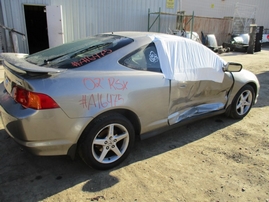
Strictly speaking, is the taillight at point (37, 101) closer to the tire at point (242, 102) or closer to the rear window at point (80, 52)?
the rear window at point (80, 52)

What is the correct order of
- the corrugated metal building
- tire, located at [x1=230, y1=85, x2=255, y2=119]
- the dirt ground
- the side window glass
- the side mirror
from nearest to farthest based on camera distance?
the dirt ground → the side window glass → the side mirror → tire, located at [x1=230, y1=85, x2=255, y2=119] → the corrugated metal building

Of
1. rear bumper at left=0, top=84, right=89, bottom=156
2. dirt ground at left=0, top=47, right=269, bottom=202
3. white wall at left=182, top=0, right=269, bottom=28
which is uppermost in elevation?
white wall at left=182, top=0, right=269, bottom=28

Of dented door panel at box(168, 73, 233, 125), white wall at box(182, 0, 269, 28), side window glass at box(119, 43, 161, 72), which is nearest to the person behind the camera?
side window glass at box(119, 43, 161, 72)

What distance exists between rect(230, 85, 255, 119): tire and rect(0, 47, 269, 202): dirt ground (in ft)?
2.22

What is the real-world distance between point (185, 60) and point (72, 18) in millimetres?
8788

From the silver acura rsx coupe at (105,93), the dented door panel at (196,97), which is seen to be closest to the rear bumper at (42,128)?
the silver acura rsx coupe at (105,93)

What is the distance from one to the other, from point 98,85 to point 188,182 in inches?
58.0

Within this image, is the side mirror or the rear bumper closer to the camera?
the rear bumper

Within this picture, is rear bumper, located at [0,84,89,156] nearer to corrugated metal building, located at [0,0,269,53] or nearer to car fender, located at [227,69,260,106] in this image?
car fender, located at [227,69,260,106]

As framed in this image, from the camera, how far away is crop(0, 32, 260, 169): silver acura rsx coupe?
230 cm

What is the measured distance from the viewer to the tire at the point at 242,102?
4.20 metres

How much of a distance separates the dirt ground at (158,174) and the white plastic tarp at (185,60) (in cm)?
99

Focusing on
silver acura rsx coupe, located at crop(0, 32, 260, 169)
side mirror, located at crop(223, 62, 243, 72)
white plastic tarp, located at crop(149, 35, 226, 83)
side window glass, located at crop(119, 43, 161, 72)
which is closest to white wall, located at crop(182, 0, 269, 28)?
side mirror, located at crop(223, 62, 243, 72)

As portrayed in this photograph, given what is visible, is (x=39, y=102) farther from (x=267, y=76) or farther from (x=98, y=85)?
(x=267, y=76)
